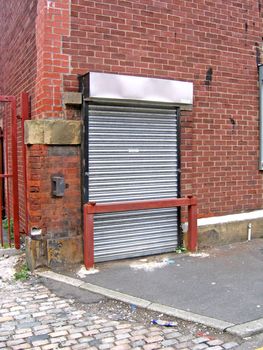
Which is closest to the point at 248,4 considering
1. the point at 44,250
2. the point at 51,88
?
the point at 51,88

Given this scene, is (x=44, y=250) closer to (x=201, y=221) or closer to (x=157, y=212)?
(x=157, y=212)

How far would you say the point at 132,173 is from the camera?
6.24m

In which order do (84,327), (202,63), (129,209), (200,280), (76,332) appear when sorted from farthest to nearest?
(202,63), (129,209), (200,280), (84,327), (76,332)

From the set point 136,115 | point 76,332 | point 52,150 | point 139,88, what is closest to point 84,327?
point 76,332

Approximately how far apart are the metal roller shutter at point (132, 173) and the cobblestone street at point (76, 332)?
5.19ft

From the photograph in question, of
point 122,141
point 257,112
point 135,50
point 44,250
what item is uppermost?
point 135,50

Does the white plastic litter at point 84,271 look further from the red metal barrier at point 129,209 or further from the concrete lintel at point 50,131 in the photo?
the concrete lintel at point 50,131

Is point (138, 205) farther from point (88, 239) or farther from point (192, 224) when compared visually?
point (192, 224)

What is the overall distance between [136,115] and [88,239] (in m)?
1.90

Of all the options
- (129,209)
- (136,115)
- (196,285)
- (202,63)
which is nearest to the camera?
(196,285)

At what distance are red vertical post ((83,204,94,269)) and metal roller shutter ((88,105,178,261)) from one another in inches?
10.5

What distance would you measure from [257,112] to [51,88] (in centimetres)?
377

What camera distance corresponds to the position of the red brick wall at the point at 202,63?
5.94 m

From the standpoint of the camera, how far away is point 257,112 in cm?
757
